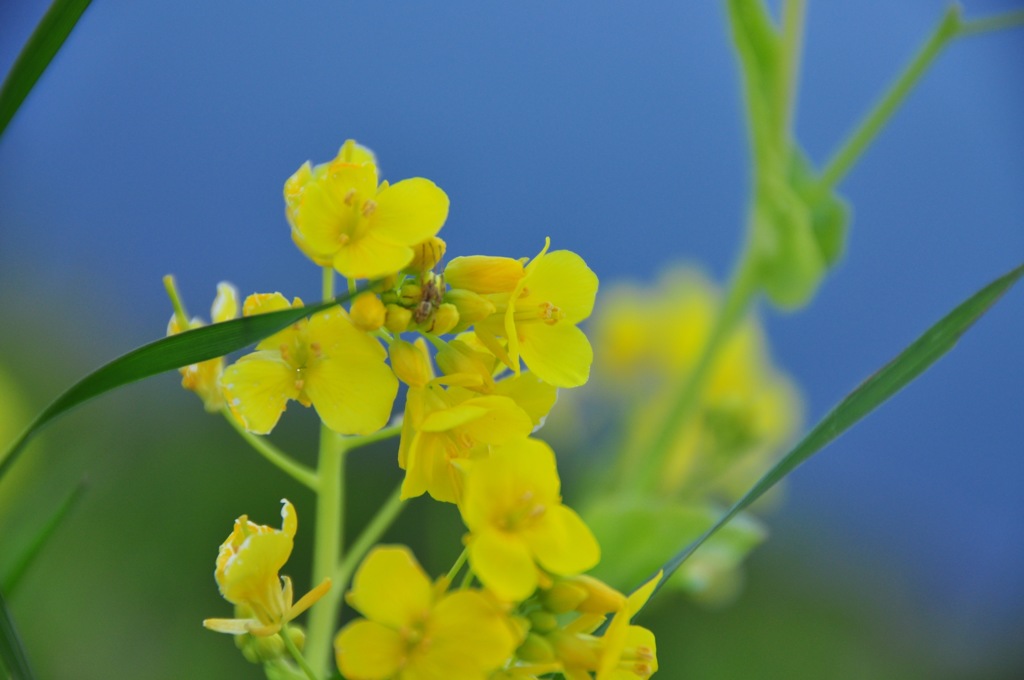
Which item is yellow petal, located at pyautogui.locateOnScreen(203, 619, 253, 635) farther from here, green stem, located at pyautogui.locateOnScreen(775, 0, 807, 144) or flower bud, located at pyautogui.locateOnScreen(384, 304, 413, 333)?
green stem, located at pyautogui.locateOnScreen(775, 0, 807, 144)

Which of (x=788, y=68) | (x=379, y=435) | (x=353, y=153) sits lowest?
(x=379, y=435)

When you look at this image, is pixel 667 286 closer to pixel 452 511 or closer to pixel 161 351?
pixel 452 511

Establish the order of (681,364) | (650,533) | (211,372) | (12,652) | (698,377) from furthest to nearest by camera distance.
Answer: (681,364), (698,377), (650,533), (211,372), (12,652)

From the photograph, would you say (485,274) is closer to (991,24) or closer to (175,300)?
(175,300)

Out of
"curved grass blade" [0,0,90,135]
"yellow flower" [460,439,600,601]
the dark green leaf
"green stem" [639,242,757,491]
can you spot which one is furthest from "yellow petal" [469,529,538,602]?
"green stem" [639,242,757,491]

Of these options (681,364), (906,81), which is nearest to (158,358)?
(906,81)

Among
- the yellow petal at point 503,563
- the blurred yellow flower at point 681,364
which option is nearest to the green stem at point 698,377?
the blurred yellow flower at point 681,364
